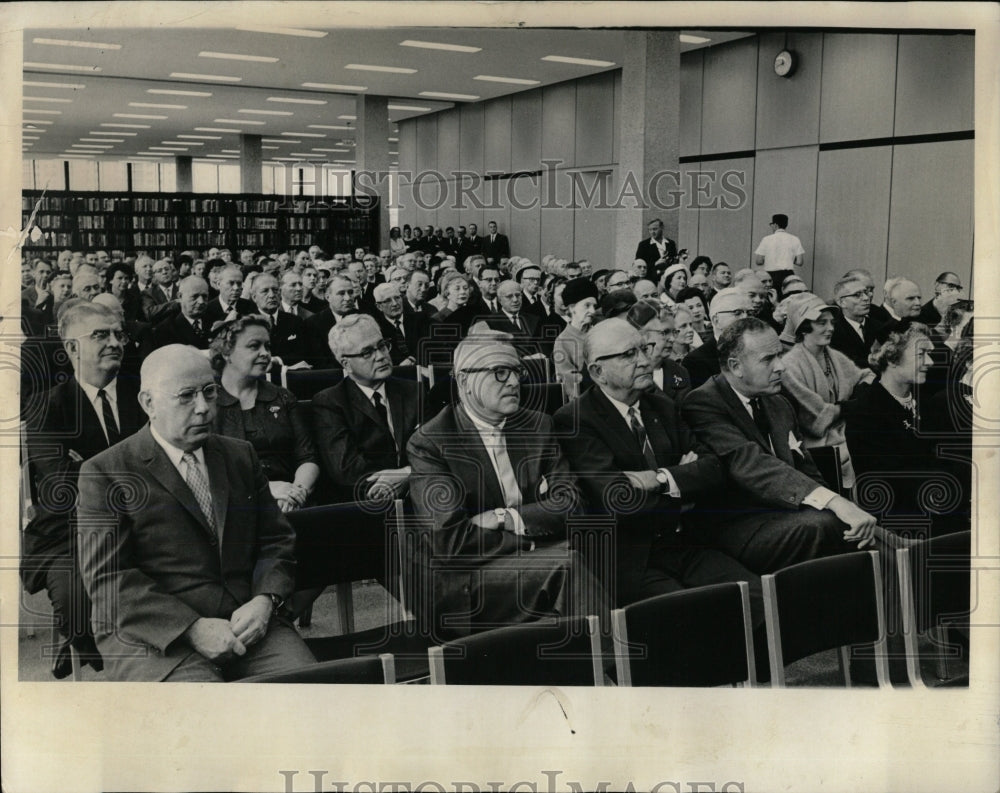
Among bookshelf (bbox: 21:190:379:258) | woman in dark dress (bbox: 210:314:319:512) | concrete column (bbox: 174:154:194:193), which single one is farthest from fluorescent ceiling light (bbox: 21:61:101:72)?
concrete column (bbox: 174:154:194:193)

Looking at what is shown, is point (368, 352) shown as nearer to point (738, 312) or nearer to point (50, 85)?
point (50, 85)

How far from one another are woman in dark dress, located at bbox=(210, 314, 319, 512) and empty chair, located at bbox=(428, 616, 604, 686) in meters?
0.79

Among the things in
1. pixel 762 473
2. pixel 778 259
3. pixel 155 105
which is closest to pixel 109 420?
pixel 762 473

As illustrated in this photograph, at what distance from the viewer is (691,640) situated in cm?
267

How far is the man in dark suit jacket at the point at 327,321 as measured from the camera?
331 centimetres

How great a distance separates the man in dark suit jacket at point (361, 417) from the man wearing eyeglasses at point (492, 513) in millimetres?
185

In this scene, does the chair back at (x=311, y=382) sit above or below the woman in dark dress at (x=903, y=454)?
above

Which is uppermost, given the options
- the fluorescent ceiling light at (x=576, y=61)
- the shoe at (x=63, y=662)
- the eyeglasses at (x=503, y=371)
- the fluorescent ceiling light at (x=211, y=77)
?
the fluorescent ceiling light at (x=211, y=77)

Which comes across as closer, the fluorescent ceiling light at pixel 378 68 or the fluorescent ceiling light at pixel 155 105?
the fluorescent ceiling light at pixel 378 68

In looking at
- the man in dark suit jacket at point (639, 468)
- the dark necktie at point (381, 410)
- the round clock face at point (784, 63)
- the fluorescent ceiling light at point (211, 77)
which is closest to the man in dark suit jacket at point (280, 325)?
the dark necktie at point (381, 410)

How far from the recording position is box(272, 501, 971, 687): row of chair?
2590 millimetres

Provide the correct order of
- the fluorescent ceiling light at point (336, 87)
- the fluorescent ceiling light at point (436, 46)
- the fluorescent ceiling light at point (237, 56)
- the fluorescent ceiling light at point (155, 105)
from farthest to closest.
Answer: the fluorescent ceiling light at point (155, 105) → the fluorescent ceiling light at point (336, 87) → the fluorescent ceiling light at point (237, 56) → the fluorescent ceiling light at point (436, 46)

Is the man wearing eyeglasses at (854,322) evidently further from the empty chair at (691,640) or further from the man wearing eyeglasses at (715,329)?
the empty chair at (691,640)

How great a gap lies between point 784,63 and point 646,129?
2416 mm
